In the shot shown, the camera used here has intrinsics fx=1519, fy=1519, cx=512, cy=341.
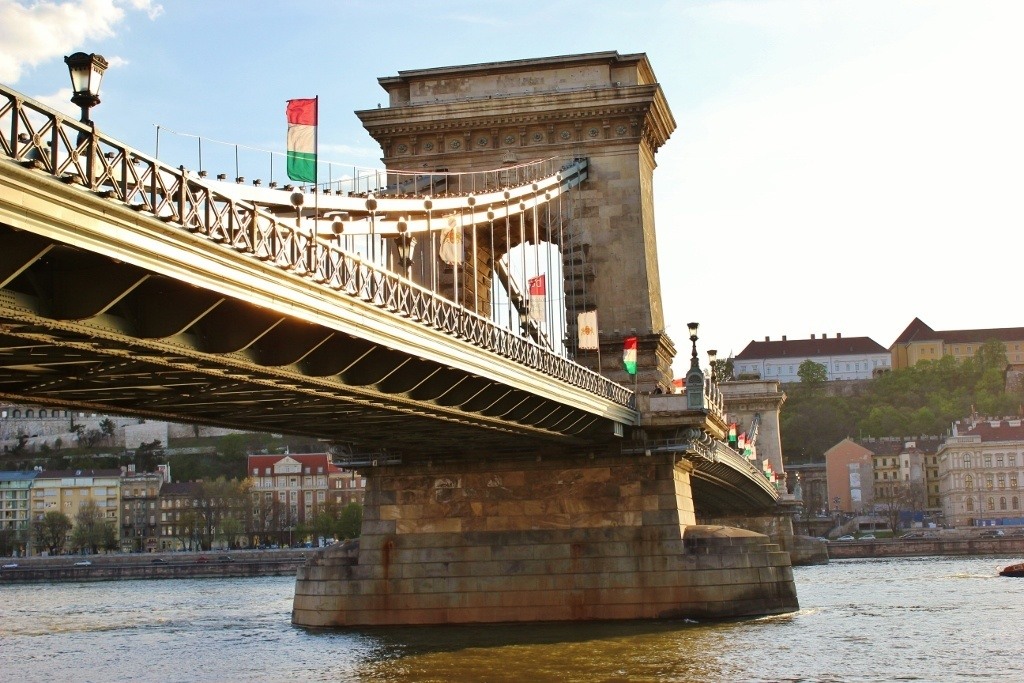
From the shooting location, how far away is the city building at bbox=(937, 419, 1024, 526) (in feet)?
472

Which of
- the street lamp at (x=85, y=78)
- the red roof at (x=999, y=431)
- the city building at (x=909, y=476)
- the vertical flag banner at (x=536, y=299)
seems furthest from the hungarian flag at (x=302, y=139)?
the city building at (x=909, y=476)

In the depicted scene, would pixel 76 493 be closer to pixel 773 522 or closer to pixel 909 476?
pixel 909 476

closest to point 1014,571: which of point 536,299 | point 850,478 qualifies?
point 536,299

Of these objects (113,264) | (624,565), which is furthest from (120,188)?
(624,565)

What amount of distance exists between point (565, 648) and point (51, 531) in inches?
4819

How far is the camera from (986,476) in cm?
14550

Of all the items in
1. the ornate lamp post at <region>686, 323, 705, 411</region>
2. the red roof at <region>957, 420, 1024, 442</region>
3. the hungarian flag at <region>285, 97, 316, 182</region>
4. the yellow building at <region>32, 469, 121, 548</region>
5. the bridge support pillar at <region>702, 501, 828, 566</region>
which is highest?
the red roof at <region>957, 420, 1024, 442</region>

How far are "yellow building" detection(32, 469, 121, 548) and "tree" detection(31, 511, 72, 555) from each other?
37.3ft

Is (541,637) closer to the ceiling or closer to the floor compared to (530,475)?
closer to the floor

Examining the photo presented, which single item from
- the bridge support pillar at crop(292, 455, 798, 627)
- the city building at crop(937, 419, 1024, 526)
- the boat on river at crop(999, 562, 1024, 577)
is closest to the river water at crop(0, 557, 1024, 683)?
the bridge support pillar at crop(292, 455, 798, 627)

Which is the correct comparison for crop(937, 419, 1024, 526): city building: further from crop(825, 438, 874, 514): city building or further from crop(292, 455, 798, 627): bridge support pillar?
crop(292, 455, 798, 627): bridge support pillar

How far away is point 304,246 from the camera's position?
22344mm

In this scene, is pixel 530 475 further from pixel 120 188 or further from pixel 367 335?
pixel 120 188

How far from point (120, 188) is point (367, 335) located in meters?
8.25
